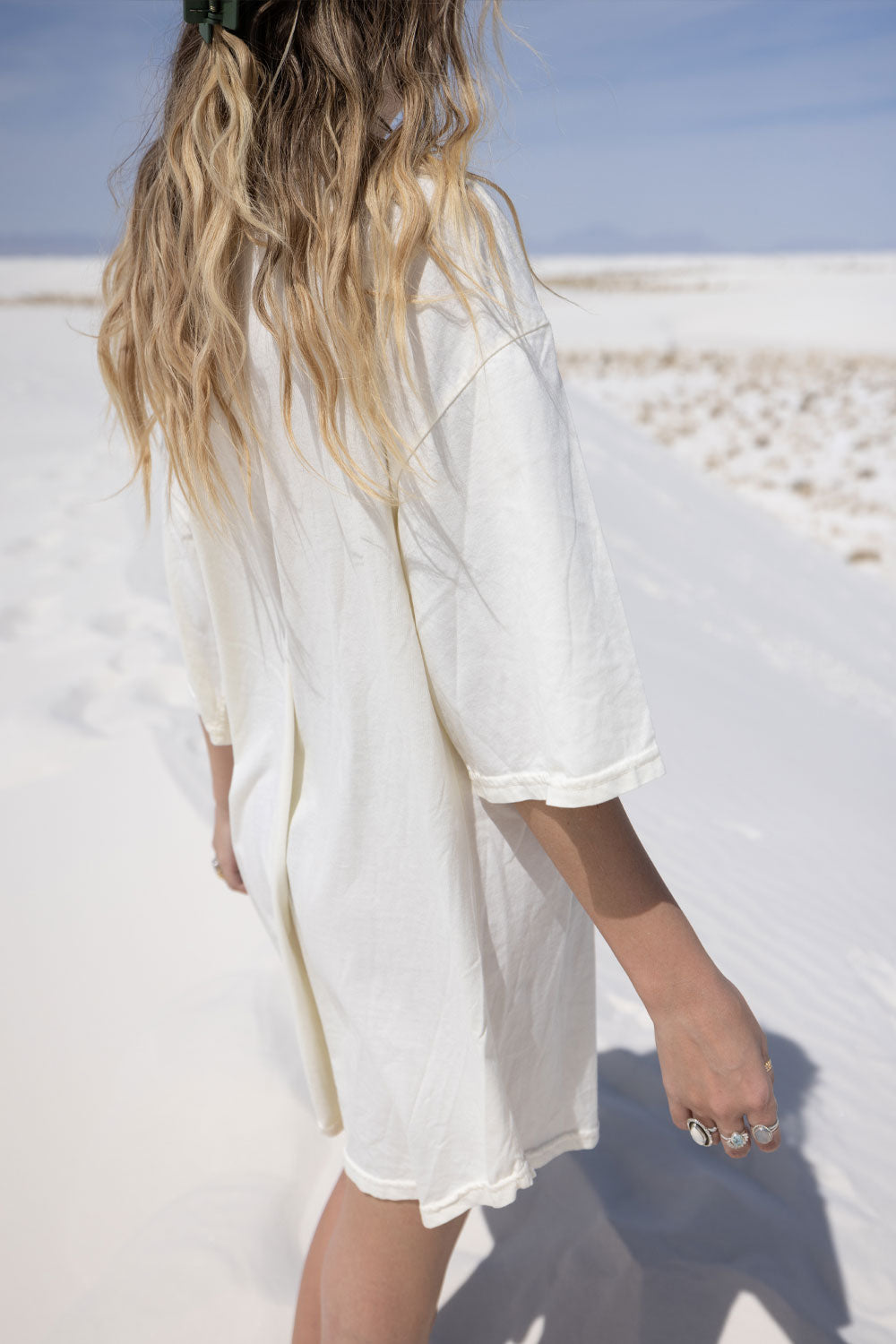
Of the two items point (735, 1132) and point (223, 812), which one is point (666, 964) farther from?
point (223, 812)

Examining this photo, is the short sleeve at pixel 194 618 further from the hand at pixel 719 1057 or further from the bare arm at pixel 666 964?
the hand at pixel 719 1057

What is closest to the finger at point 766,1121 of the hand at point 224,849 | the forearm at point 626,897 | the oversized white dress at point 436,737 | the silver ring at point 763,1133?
the silver ring at point 763,1133

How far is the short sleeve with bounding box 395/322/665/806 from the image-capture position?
75 cm

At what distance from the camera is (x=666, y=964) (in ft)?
2.78

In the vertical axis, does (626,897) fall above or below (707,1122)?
above

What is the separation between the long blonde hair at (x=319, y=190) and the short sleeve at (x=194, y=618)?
0.32 metres

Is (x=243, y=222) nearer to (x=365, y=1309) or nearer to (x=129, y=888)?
(x=365, y=1309)

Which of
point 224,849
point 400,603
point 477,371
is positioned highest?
point 477,371

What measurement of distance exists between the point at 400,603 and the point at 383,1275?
0.70 metres

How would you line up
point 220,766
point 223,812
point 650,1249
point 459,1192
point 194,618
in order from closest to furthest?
point 459,1192
point 194,618
point 220,766
point 223,812
point 650,1249

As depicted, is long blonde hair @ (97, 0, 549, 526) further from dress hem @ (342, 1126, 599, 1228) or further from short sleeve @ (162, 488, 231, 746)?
dress hem @ (342, 1126, 599, 1228)

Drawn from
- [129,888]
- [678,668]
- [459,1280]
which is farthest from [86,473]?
[459,1280]

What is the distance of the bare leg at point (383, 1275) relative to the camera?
1009 mm

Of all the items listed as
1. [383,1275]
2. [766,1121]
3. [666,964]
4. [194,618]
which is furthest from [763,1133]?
[194,618]
